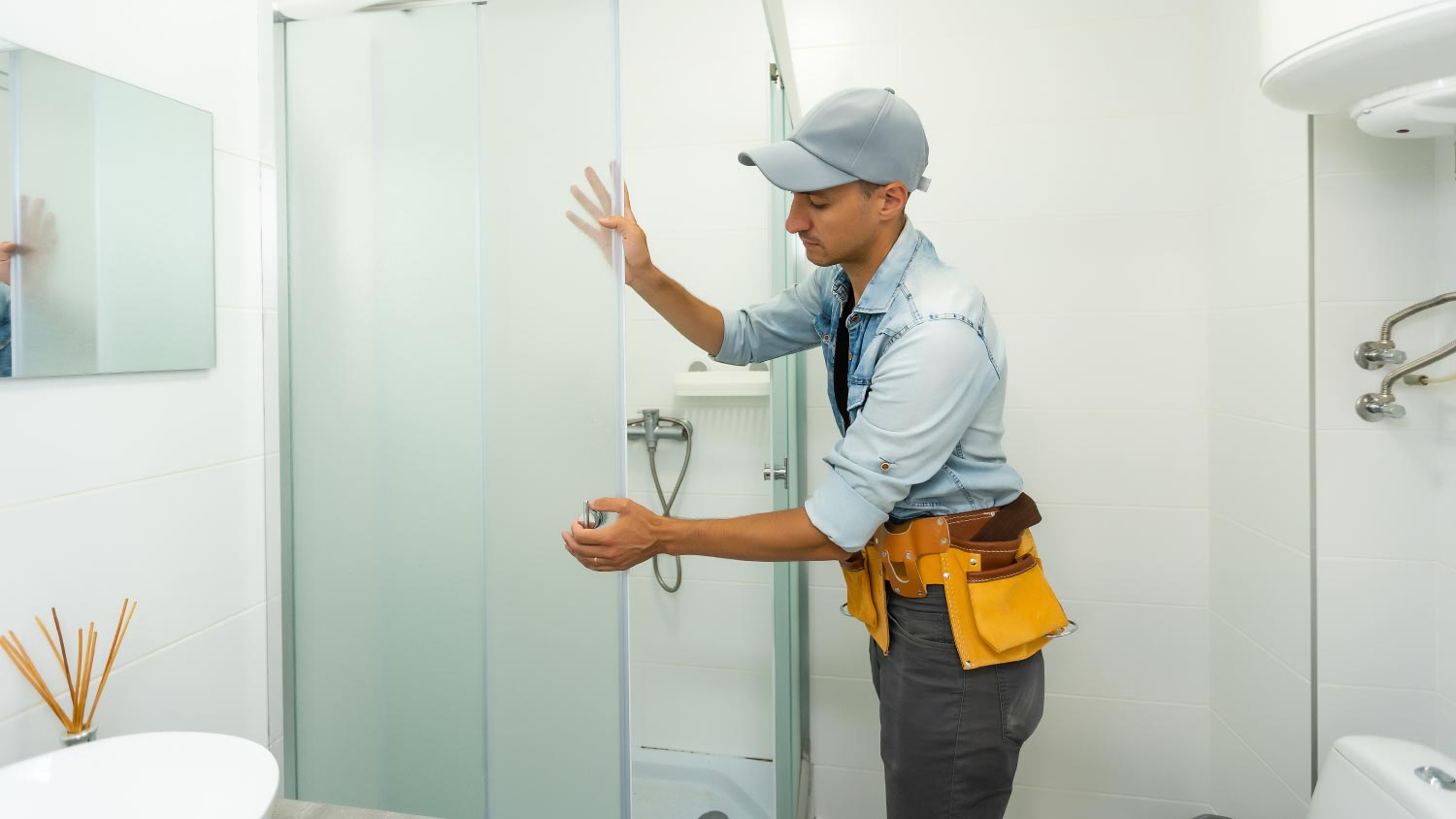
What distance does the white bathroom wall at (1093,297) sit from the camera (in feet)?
5.60

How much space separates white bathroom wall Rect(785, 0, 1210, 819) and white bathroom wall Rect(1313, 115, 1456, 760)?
399 millimetres

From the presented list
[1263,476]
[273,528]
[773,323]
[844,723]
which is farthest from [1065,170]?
[273,528]

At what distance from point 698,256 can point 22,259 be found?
123cm

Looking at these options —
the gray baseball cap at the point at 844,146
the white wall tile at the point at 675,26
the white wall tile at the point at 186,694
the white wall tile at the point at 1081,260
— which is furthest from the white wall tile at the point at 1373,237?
the white wall tile at the point at 186,694

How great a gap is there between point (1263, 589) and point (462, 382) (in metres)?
1.58

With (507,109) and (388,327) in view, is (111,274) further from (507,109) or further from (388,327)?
(507,109)

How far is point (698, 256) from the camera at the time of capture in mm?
1701

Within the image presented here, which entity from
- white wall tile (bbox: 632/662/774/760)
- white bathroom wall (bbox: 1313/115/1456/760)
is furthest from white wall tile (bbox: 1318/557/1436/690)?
white wall tile (bbox: 632/662/774/760)

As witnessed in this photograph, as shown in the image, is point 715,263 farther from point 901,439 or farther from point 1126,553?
point 1126,553

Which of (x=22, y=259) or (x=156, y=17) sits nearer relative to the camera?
(x=22, y=259)

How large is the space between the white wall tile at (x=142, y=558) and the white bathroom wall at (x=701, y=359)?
78 cm

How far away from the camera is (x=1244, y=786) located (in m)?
1.58

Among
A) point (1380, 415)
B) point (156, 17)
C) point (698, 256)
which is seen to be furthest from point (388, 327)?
point (1380, 415)

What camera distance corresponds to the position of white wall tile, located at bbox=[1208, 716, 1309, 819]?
55.9 inches
